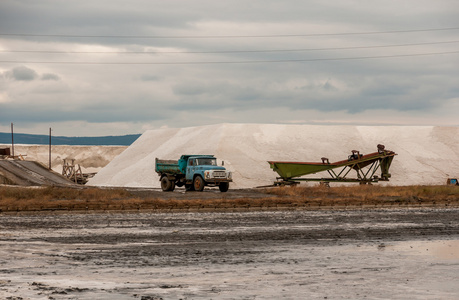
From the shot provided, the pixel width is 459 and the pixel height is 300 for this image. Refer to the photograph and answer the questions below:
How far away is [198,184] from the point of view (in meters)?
39.0

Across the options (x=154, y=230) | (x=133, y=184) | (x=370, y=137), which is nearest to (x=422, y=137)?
(x=370, y=137)

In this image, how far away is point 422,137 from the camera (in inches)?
2633

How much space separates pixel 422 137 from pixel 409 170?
1109 centimetres

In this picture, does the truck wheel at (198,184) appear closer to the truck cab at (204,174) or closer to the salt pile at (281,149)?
the truck cab at (204,174)

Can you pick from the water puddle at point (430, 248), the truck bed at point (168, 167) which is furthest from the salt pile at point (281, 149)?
the water puddle at point (430, 248)

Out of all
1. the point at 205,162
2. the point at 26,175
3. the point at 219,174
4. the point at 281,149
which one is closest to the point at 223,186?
the point at 219,174

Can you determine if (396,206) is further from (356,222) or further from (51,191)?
(51,191)

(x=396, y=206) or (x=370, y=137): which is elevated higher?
(x=370, y=137)

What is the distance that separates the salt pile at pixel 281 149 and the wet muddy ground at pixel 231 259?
3093 cm

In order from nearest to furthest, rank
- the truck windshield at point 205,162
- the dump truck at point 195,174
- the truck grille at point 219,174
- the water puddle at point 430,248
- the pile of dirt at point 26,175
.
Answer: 1. the water puddle at point 430,248
2. the truck grille at point 219,174
3. the dump truck at point 195,174
4. the truck windshield at point 205,162
5. the pile of dirt at point 26,175

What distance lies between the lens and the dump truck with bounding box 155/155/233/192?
3847 cm

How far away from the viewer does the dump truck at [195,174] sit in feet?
126

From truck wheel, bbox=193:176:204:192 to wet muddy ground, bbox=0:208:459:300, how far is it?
16.1 meters

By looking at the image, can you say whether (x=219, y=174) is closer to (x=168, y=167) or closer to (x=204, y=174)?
(x=204, y=174)
